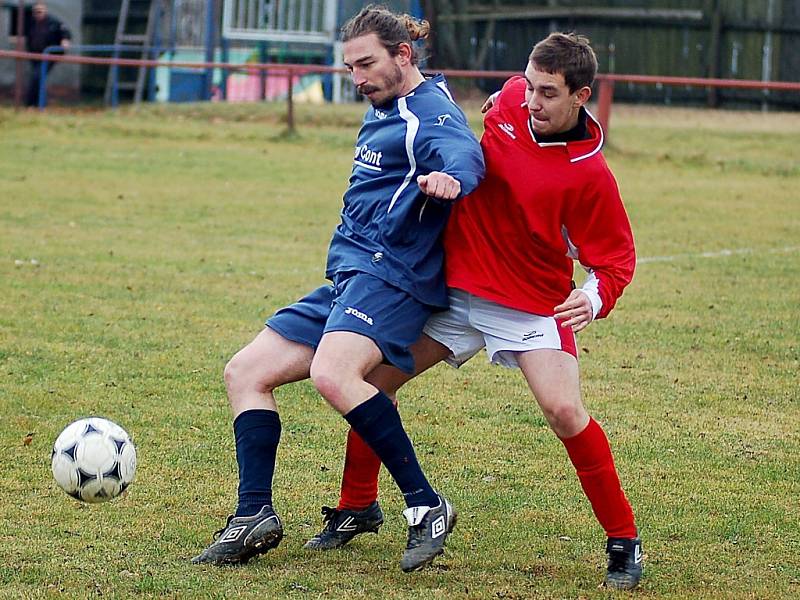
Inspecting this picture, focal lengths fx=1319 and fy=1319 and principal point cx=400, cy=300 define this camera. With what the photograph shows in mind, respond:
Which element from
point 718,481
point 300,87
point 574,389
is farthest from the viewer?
point 300,87

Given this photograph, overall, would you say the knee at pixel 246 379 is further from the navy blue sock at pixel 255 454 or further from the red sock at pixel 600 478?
the red sock at pixel 600 478

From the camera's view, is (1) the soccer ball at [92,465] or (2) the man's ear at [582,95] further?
(1) the soccer ball at [92,465]

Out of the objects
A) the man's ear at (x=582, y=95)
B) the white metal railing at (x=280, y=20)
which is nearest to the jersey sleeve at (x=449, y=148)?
the man's ear at (x=582, y=95)

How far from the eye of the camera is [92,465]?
442 cm

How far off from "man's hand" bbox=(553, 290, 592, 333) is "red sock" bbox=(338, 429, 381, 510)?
93cm

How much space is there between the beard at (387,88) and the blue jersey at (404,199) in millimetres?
34

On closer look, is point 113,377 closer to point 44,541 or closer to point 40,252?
point 44,541

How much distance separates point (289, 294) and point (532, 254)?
5163mm

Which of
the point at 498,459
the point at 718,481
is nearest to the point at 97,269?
the point at 498,459

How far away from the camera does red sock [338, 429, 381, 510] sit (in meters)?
4.59

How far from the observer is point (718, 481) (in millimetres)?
5422

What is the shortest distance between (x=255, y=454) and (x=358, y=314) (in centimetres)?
59

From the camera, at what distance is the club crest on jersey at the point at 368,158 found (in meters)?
4.32

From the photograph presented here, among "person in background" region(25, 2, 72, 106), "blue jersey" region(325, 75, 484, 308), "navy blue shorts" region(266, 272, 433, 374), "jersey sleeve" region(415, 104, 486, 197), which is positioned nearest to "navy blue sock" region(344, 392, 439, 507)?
"navy blue shorts" region(266, 272, 433, 374)
